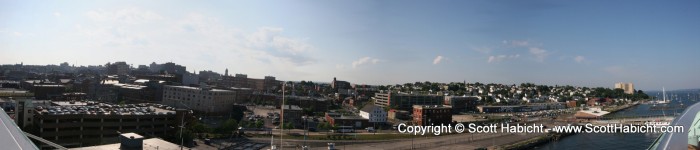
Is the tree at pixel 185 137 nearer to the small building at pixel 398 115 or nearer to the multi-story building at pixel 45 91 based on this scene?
the small building at pixel 398 115

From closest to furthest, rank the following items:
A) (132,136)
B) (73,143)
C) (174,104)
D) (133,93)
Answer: (132,136)
(73,143)
(174,104)
(133,93)

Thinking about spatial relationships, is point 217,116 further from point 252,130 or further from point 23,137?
point 23,137

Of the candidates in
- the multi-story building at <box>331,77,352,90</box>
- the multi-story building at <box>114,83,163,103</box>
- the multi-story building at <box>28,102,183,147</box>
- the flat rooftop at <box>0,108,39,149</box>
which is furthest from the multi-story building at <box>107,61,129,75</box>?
the flat rooftop at <box>0,108,39,149</box>

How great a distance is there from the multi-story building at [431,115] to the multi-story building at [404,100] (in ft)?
21.7

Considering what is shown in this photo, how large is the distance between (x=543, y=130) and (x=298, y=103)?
38.7ft

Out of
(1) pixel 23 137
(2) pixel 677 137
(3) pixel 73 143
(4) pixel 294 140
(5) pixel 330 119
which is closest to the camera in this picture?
(1) pixel 23 137

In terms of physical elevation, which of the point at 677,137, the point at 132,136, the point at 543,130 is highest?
the point at 677,137

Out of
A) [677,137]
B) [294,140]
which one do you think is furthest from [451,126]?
[677,137]

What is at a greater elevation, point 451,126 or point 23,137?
point 23,137

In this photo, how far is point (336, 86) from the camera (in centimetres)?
4028

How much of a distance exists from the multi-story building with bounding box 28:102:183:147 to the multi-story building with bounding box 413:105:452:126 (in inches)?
365

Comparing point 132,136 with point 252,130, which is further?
point 252,130

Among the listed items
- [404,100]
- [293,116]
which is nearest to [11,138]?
[293,116]

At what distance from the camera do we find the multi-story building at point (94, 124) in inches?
373
